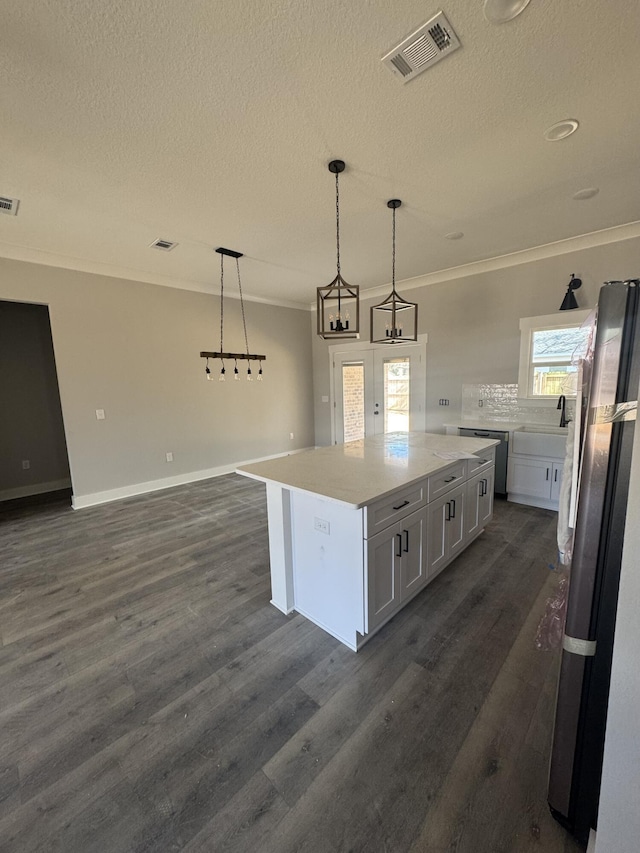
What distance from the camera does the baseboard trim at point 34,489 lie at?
4.52m

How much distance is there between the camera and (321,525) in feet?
6.16

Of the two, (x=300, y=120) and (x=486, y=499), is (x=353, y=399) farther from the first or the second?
(x=300, y=120)

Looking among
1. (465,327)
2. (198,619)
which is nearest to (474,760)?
(198,619)

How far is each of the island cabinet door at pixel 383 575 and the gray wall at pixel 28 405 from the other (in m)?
5.20

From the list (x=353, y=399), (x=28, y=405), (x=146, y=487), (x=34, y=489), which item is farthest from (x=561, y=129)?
(x=34, y=489)

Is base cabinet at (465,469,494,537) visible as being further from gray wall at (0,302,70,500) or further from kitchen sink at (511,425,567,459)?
gray wall at (0,302,70,500)

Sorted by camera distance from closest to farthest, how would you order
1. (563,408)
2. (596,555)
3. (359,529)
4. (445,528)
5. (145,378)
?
(596,555), (359,529), (445,528), (563,408), (145,378)

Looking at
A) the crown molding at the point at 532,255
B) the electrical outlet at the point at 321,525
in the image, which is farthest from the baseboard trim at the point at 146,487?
the crown molding at the point at 532,255

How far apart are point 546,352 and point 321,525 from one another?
363 cm

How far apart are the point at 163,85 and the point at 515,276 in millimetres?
3966

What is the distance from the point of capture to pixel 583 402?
1135mm

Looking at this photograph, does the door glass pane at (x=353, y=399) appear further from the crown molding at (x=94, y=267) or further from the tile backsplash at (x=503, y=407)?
the crown molding at (x=94, y=267)

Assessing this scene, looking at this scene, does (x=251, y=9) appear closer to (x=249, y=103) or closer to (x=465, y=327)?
(x=249, y=103)

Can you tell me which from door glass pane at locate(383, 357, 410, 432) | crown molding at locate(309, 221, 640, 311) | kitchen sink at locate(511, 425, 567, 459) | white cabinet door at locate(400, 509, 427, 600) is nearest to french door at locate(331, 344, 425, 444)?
door glass pane at locate(383, 357, 410, 432)
